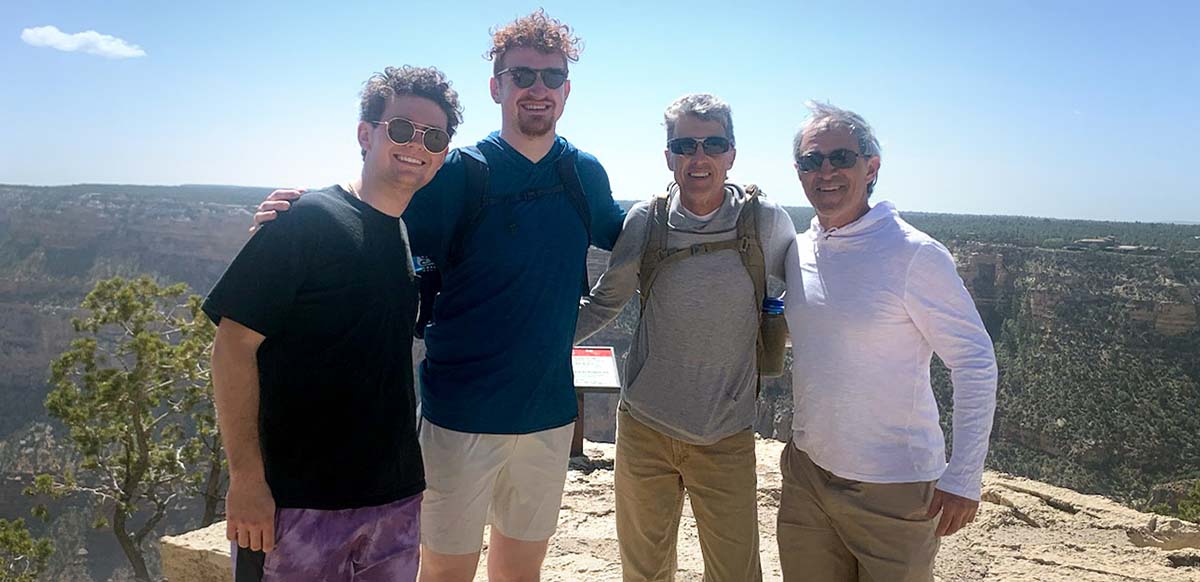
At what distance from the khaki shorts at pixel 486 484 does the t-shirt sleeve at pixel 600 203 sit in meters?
0.70

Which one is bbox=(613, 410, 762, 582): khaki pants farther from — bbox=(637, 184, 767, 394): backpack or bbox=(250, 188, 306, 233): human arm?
bbox=(250, 188, 306, 233): human arm

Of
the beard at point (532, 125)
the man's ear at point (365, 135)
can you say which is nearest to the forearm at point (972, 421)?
the beard at point (532, 125)

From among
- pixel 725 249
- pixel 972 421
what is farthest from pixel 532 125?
pixel 972 421

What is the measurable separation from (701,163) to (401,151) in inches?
40.7

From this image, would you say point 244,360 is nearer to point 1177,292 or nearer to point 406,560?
point 406,560

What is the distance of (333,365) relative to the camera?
6.19 ft

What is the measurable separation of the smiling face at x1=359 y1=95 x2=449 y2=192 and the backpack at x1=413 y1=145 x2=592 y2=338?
342 millimetres

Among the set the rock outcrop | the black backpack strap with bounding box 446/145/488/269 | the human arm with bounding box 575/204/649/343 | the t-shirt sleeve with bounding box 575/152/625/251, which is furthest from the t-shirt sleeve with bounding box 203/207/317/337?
the rock outcrop

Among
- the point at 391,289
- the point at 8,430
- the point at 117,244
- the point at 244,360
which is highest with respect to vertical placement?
the point at 391,289

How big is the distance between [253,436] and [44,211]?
5796 centimetres

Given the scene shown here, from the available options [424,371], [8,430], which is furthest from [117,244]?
[424,371]

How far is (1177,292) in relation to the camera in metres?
28.4

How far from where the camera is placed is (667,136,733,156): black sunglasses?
8.43 feet

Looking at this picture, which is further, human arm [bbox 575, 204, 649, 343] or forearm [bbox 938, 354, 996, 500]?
human arm [bbox 575, 204, 649, 343]
